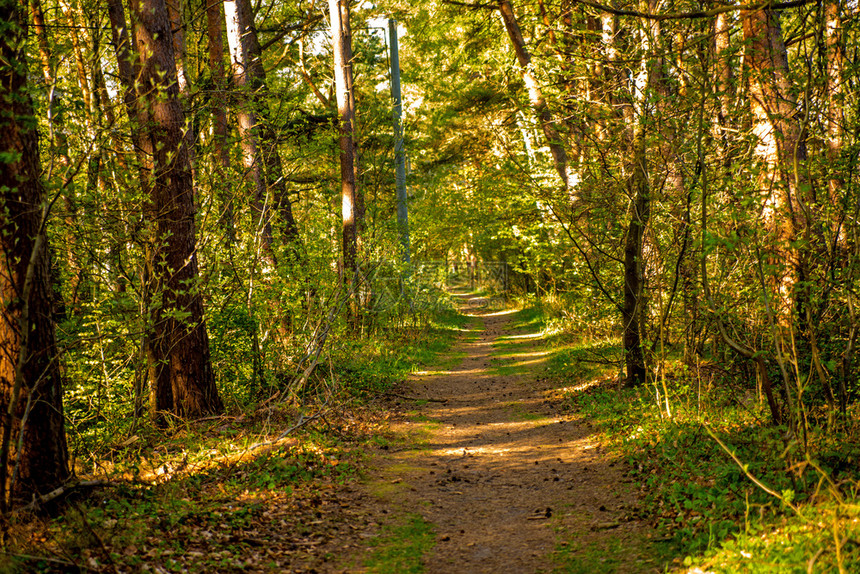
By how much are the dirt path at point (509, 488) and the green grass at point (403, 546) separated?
0.31ft

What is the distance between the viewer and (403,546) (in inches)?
197

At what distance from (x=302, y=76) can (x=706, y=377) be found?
16.4 m

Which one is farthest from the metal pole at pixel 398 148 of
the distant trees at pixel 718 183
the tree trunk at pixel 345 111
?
the distant trees at pixel 718 183

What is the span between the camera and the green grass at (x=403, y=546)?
4.60 metres

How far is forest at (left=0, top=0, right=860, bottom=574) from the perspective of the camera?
4.35 m

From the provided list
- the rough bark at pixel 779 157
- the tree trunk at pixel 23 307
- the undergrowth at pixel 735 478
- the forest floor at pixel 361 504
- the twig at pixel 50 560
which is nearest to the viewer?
the twig at pixel 50 560

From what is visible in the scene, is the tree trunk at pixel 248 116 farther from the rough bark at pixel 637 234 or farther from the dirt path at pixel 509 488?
the rough bark at pixel 637 234

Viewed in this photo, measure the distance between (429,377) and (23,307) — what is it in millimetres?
9577

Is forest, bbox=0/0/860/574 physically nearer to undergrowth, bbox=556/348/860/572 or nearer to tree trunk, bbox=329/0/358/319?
undergrowth, bbox=556/348/860/572

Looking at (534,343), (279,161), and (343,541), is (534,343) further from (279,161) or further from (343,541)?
(343,541)

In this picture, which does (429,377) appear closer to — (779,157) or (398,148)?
(398,148)

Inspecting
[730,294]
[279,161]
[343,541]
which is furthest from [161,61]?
[730,294]

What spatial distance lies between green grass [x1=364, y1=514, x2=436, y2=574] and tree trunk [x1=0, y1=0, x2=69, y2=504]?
8.47 ft

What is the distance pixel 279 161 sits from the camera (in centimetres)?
1048
